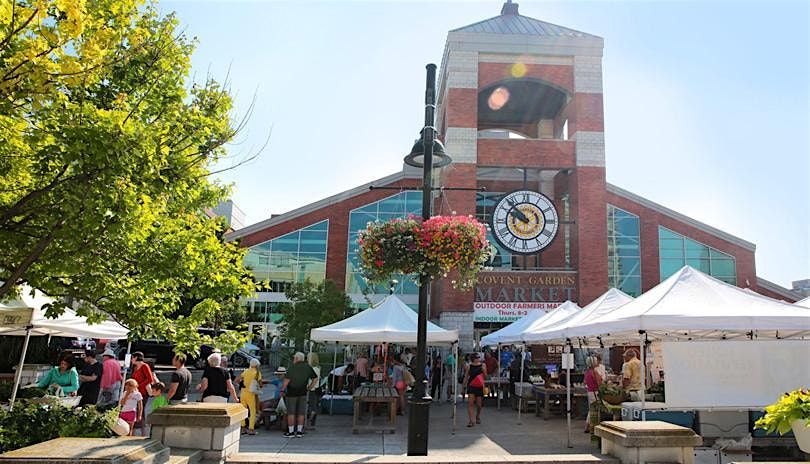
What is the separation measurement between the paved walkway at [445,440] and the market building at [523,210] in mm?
11836

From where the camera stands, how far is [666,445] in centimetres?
596

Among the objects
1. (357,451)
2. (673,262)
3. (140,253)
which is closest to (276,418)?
(357,451)

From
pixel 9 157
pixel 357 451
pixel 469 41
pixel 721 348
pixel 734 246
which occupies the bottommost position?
pixel 357 451

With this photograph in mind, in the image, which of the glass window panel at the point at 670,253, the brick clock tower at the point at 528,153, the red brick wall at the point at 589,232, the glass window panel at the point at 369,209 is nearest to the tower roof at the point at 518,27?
the brick clock tower at the point at 528,153

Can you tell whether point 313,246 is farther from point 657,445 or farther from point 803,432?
point 803,432

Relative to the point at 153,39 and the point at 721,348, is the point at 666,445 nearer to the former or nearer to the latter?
the point at 721,348

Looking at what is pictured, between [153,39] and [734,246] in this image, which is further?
[734,246]

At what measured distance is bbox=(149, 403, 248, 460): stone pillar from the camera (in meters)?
5.96

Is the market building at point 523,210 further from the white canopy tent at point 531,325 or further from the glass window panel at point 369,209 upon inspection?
the white canopy tent at point 531,325

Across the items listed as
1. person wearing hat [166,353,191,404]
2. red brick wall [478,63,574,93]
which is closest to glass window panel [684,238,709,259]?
red brick wall [478,63,574,93]

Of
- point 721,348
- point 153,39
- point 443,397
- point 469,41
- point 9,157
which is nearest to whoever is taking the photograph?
point 9,157

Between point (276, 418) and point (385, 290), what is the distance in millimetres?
19075

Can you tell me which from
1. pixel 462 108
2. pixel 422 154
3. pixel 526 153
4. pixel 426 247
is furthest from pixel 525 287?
pixel 426 247

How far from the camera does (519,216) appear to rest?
2578cm
